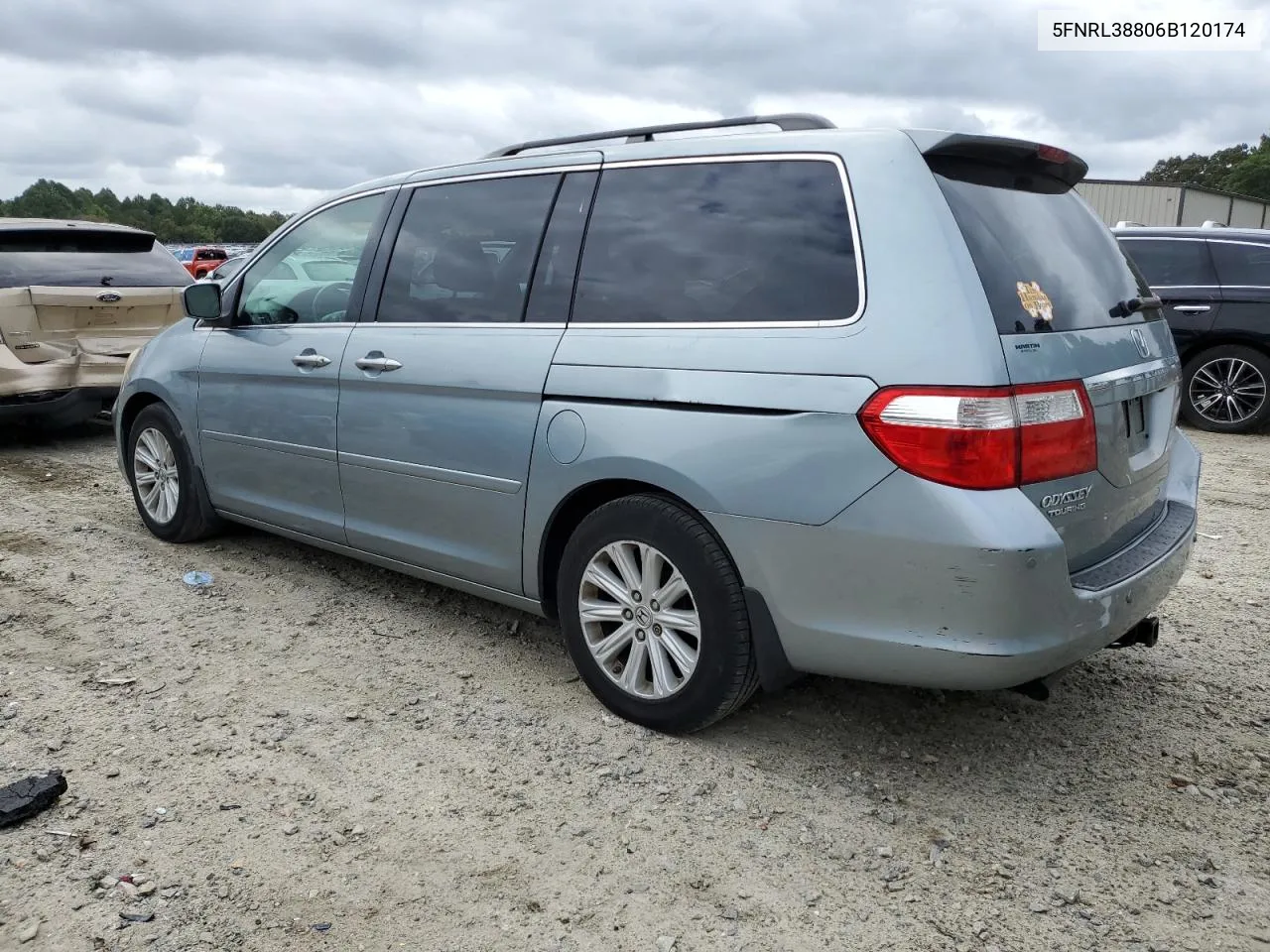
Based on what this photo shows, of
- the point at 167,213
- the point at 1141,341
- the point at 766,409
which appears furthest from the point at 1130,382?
the point at 167,213

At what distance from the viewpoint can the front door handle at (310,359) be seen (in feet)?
13.8

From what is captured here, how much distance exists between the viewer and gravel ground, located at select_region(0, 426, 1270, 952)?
2443 millimetres

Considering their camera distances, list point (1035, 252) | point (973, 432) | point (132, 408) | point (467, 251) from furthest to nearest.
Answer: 1. point (132, 408)
2. point (467, 251)
3. point (1035, 252)
4. point (973, 432)

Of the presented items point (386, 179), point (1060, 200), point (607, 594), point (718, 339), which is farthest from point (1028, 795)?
point (386, 179)

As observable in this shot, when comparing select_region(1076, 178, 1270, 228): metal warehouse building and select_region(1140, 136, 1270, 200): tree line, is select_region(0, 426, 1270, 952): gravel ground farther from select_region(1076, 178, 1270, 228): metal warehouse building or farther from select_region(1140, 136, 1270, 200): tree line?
select_region(1140, 136, 1270, 200): tree line

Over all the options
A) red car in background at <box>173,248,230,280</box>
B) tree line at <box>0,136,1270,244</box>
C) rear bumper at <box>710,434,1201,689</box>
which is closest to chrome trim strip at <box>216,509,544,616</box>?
rear bumper at <box>710,434,1201,689</box>

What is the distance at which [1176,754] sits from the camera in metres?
3.22

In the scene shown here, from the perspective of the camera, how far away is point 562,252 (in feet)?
11.5

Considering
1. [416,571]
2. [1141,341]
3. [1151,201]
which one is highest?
[1151,201]

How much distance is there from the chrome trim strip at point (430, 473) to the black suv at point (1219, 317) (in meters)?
7.15

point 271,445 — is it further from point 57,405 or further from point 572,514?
point 57,405

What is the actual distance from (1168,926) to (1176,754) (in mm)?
940

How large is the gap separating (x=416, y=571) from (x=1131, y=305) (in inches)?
106

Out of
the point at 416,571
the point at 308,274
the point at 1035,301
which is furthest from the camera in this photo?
the point at 308,274
